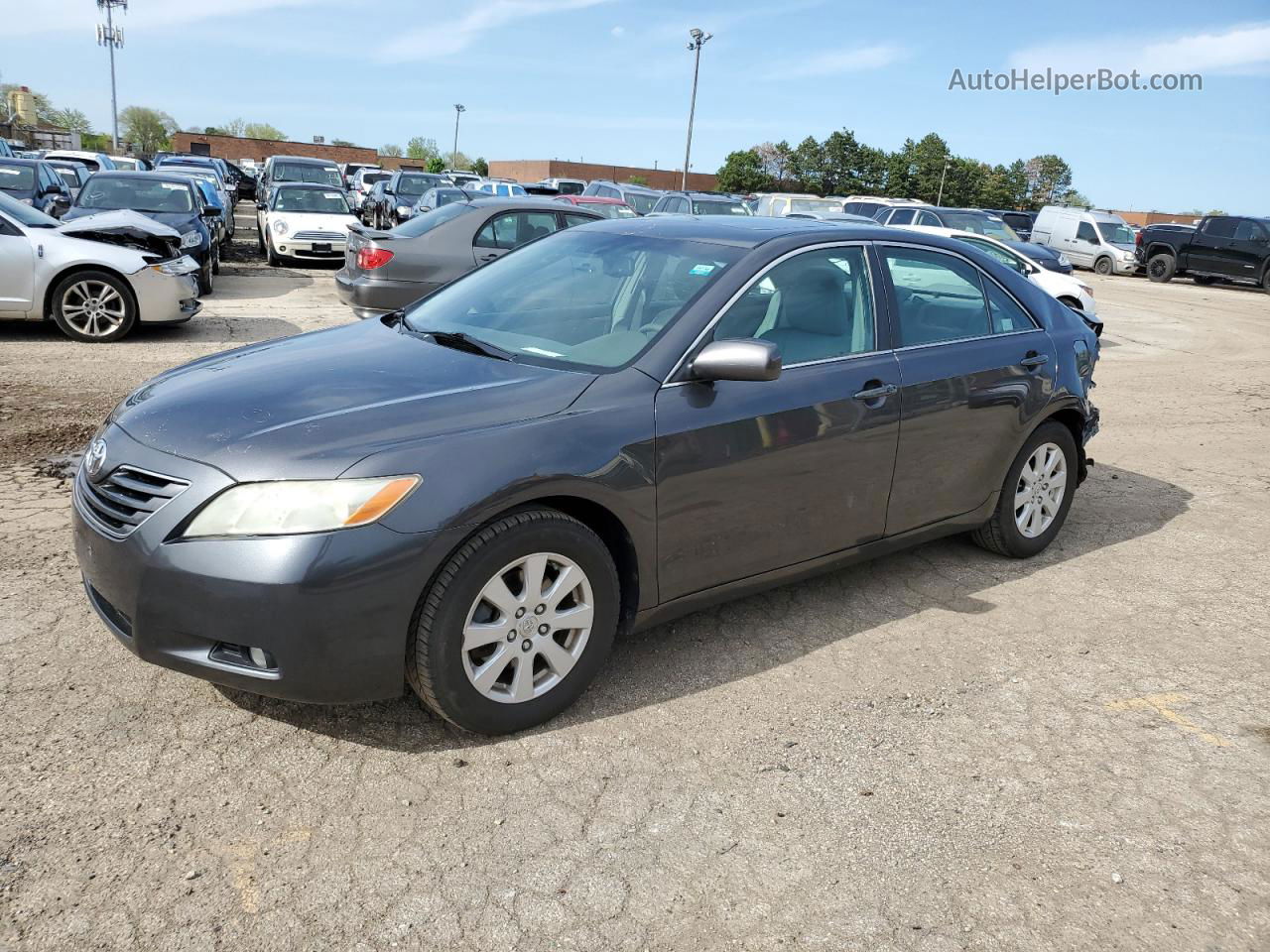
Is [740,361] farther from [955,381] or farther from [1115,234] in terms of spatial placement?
[1115,234]

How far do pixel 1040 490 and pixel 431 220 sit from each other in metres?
7.78

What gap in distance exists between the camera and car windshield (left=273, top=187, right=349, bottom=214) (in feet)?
59.6

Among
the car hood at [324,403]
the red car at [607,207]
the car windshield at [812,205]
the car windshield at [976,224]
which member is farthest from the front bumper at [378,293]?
the car windshield at [812,205]

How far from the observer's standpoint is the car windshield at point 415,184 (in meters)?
25.2

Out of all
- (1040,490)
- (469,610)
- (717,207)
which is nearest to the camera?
(469,610)

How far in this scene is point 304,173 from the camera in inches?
939

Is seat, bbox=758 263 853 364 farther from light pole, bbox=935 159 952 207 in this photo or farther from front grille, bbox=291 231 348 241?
light pole, bbox=935 159 952 207

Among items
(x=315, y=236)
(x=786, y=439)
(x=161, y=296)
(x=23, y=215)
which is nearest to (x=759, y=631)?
(x=786, y=439)

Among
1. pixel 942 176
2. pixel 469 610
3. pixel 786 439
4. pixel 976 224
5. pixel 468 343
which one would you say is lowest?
pixel 469 610

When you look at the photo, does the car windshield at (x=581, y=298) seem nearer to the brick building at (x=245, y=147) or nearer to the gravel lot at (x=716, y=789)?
the gravel lot at (x=716, y=789)

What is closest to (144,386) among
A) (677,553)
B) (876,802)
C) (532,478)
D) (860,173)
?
(532,478)

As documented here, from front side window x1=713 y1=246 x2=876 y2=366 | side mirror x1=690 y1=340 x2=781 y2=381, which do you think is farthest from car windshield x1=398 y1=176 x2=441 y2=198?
side mirror x1=690 y1=340 x2=781 y2=381

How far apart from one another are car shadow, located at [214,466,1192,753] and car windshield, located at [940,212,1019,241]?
50.2 ft

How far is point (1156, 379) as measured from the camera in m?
12.0
